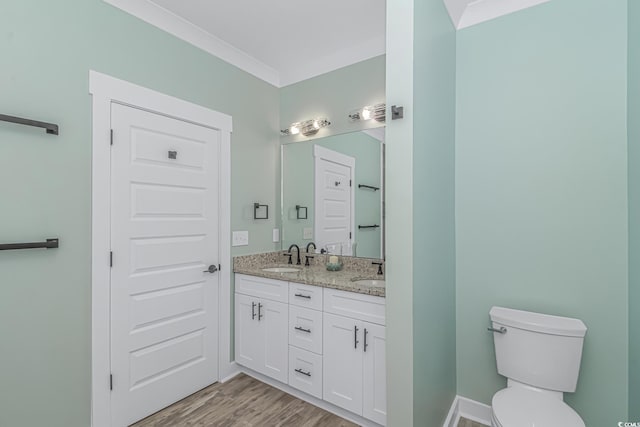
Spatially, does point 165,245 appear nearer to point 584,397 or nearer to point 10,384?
point 10,384

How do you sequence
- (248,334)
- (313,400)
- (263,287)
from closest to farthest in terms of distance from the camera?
1. (313,400)
2. (263,287)
3. (248,334)

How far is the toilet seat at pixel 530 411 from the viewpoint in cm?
136

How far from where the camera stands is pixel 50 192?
5.41 feet

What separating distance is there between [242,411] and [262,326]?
1.86 feet

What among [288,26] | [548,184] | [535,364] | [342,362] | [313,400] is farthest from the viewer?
[288,26]

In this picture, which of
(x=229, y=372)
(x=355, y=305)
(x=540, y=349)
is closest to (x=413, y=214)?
(x=355, y=305)

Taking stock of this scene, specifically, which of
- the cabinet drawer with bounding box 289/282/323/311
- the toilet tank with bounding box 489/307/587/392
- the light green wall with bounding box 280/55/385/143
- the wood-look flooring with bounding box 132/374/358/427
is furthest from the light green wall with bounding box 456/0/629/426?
the wood-look flooring with bounding box 132/374/358/427

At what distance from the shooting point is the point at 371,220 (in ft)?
8.39

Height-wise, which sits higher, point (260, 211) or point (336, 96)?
point (336, 96)

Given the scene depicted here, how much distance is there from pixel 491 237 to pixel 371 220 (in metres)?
0.89

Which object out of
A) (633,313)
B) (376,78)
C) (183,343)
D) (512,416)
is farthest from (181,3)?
(633,313)

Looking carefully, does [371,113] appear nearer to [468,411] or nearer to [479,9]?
[479,9]

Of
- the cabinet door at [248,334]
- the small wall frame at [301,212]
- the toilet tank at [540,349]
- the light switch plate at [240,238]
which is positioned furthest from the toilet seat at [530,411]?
the light switch plate at [240,238]

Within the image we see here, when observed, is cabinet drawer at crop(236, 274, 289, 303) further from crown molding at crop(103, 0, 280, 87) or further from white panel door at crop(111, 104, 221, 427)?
crown molding at crop(103, 0, 280, 87)
